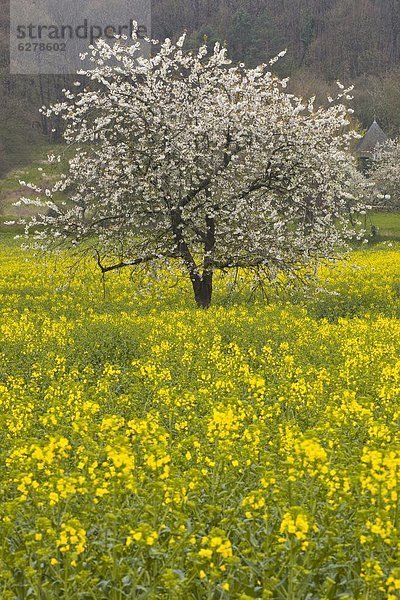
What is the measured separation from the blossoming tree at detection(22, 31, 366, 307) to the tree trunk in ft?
0.10

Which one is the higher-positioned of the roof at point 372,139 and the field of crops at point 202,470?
the roof at point 372,139

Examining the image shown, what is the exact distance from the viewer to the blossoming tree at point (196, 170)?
17.6 meters

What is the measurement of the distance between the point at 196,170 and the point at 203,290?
9.64ft

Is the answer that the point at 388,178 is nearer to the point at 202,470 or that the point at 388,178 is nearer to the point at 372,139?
the point at 372,139

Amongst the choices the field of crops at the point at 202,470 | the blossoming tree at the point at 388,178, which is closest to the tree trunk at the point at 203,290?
the field of crops at the point at 202,470

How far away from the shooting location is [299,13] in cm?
14650

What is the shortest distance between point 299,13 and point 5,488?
501 ft

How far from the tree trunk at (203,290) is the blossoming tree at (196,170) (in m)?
0.03

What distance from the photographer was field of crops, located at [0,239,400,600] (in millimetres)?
4734

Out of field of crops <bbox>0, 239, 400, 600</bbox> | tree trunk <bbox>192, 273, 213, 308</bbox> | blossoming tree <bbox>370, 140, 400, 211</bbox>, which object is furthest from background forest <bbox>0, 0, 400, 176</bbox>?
field of crops <bbox>0, 239, 400, 600</bbox>

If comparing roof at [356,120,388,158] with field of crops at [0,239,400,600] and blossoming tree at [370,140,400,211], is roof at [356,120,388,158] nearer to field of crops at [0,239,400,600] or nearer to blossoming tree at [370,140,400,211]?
blossoming tree at [370,140,400,211]

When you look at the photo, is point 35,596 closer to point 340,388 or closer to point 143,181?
point 340,388

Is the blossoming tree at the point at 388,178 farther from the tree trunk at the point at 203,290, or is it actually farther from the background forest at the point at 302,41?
the tree trunk at the point at 203,290

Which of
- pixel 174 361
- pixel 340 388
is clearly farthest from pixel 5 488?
pixel 174 361
